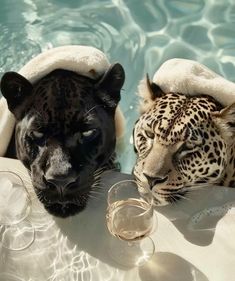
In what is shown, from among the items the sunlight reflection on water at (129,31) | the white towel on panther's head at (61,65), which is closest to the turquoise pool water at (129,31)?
the sunlight reflection on water at (129,31)

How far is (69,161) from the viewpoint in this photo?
12.9ft

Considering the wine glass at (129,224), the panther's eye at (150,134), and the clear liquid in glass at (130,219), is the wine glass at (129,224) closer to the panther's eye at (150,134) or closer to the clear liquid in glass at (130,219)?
the clear liquid in glass at (130,219)

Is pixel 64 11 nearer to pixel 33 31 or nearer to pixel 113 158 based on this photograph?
pixel 33 31

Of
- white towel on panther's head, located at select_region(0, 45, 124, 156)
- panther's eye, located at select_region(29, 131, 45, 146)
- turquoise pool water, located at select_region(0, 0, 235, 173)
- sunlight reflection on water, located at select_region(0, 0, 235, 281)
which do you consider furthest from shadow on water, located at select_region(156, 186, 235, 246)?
turquoise pool water, located at select_region(0, 0, 235, 173)

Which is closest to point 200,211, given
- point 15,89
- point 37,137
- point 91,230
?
point 91,230

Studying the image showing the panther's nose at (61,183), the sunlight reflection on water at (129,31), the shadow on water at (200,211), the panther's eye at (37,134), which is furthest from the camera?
the sunlight reflection on water at (129,31)

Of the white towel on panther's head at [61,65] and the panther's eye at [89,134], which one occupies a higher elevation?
the white towel on panther's head at [61,65]

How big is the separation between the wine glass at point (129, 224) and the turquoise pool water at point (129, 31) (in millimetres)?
2088

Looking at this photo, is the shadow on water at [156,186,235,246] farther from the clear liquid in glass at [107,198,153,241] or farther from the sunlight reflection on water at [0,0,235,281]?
the sunlight reflection on water at [0,0,235,281]

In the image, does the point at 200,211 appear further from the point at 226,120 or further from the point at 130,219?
the point at 226,120

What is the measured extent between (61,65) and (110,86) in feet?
1.18

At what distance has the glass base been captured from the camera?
405 cm

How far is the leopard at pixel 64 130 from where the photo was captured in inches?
156

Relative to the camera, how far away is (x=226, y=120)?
394 cm
